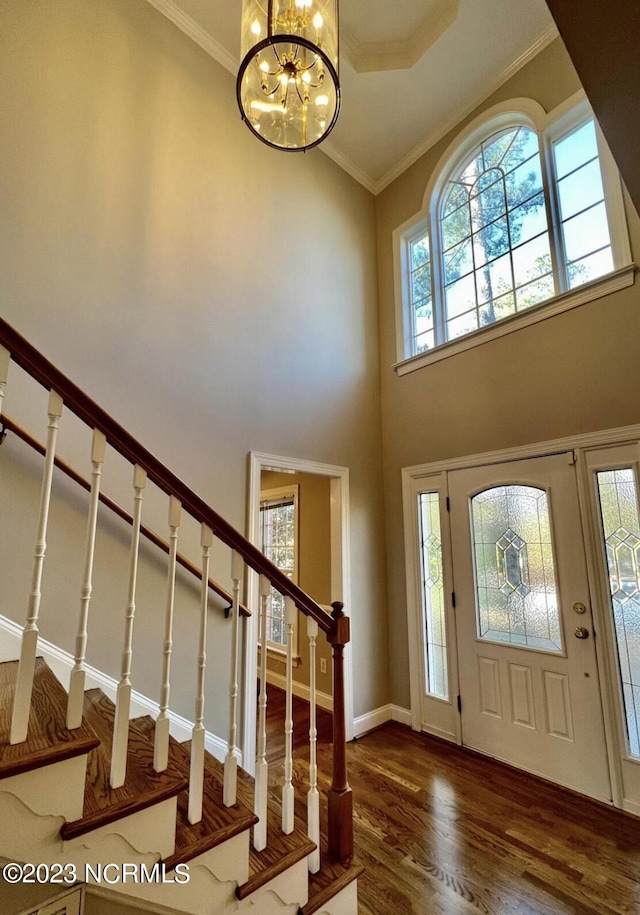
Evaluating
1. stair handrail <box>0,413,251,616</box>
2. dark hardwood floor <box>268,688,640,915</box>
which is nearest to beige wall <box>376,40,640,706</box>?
dark hardwood floor <box>268,688,640,915</box>

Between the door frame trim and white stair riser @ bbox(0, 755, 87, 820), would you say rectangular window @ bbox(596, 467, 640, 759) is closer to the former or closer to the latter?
the door frame trim

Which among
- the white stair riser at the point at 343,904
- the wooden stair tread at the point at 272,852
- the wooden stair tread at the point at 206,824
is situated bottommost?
the white stair riser at the point at 343,904

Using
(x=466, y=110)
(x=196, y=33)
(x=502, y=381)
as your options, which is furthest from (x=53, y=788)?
(x=466, y=110)

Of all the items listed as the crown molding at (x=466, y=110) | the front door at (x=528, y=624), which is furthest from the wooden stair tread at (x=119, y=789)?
the crown molding at (x=466, y=110)

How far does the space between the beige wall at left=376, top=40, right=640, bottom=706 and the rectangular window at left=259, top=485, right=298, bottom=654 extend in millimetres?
1124

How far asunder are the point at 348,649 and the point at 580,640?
1.65 m

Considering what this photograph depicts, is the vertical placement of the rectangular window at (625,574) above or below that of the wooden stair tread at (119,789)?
above

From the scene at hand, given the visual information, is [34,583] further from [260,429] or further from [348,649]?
[348,649]

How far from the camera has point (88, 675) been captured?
6.79 feet

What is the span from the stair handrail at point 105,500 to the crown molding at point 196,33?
10.6 ft

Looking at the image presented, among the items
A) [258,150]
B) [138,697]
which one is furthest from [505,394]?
[138,697]

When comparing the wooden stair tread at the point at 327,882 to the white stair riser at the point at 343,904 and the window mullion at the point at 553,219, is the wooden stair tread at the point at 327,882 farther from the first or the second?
the window mullion at the point at 553,219

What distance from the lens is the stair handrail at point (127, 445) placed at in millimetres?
1184

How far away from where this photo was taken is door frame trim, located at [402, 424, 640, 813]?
2461mm
